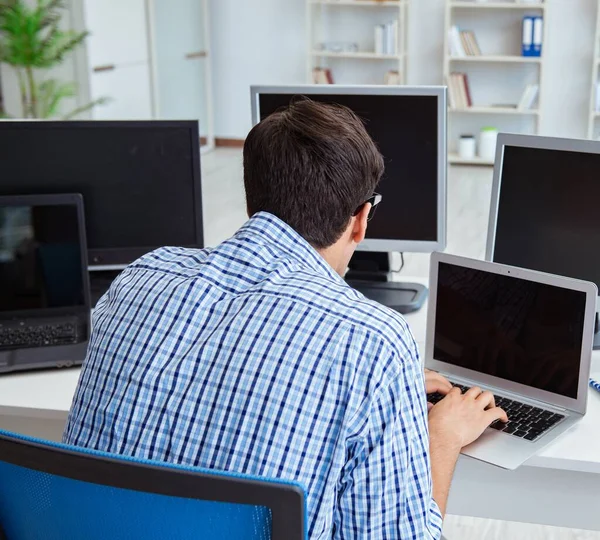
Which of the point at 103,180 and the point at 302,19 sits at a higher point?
the point at 302,19

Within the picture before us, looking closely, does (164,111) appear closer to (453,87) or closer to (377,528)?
(453,87)

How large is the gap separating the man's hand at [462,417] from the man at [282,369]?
0.19 meters

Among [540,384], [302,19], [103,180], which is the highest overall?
[302,19]

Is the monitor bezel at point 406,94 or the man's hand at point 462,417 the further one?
the monitor bezel at point 406,94

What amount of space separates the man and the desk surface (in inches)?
14.7

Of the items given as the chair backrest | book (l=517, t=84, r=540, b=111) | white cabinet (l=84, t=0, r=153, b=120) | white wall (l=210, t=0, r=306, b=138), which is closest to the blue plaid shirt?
the chair backrest

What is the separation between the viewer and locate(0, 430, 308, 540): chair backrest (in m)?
0.80

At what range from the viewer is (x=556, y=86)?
7.04 meters

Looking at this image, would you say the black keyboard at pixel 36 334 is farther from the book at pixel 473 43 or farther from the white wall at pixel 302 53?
the white wall at pixel 302 53

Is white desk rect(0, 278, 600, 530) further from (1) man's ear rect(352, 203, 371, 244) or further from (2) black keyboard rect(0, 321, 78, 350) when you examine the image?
(1) man's ear rect(352, 203, 371, 244)

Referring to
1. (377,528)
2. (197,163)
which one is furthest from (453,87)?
(377,528)

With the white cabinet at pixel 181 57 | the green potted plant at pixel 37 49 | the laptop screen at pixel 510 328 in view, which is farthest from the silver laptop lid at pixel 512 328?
the white cabinet at pixel 181 57

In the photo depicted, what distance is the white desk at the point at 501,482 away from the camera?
1665mm

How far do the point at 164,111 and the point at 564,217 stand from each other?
605 centimetres
